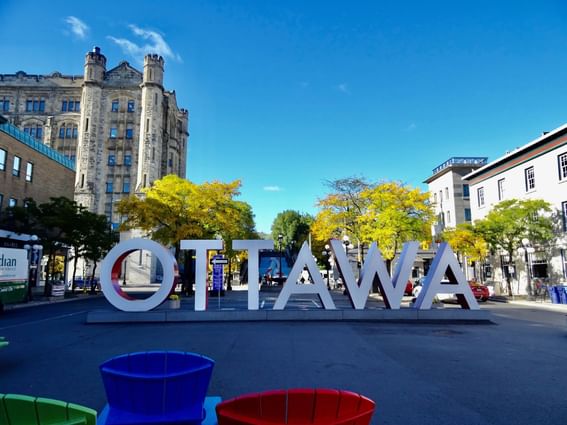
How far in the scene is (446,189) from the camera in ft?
161

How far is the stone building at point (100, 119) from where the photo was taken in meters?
59.3

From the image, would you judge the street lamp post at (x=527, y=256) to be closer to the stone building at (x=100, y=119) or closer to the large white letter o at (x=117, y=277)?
the large white letter o at (x=117, y=277)

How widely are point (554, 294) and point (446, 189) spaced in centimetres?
2719

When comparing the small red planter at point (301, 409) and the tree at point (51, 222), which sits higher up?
the tree at point (51, 222)

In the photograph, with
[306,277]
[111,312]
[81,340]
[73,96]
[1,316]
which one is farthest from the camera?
[73,96]

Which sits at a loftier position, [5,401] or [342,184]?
[342,184]

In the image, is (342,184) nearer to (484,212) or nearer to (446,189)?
(484,212)

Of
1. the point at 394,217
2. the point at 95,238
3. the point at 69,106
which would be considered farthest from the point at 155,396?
the point at 69,106

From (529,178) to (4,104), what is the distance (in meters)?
77.3

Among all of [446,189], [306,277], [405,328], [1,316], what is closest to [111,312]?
[1,316]

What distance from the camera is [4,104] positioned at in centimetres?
6334

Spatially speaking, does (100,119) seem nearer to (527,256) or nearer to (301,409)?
(527,256)

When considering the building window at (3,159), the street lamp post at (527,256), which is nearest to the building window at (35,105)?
the building window at (3,159)

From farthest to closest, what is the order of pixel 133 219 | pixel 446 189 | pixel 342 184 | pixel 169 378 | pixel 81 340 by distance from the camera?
pixel 446 189 < pixel 342 184 < pixel 133 219 < pixel 81 340 < pixel 169 378
